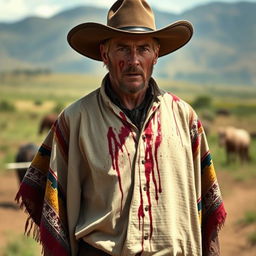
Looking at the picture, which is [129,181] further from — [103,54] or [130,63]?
[103,54]

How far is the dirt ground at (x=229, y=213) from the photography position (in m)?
8.72

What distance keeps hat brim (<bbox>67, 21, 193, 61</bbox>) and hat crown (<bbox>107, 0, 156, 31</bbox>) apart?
0.05 m

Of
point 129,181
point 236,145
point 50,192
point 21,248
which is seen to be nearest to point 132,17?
point 129,181

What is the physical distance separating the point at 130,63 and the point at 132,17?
21 cm

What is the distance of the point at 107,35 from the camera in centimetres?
274

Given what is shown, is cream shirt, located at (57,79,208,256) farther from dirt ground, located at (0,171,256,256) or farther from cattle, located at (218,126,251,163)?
cattle, located at (218,126,251,163)

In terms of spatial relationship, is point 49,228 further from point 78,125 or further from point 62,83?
point 62,83

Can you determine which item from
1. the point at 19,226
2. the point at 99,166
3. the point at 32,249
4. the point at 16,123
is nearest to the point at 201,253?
the point at 99,166

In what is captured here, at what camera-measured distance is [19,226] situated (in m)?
9.72

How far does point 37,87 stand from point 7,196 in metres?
131

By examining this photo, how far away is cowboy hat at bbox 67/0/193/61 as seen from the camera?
2697 millimetres

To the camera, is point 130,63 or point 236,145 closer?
point 130,63

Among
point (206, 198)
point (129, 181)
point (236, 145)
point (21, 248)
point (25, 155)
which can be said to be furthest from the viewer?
point (236, 145)

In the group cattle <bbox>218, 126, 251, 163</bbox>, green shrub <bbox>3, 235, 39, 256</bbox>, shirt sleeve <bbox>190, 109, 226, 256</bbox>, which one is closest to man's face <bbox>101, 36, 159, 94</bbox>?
shirt sleeve <bbox>190, 109, 226, 256</bbox>
